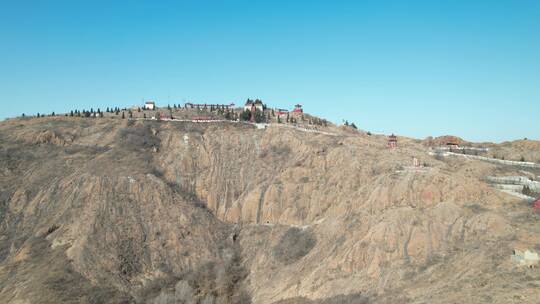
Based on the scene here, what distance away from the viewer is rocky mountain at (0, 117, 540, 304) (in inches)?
1870

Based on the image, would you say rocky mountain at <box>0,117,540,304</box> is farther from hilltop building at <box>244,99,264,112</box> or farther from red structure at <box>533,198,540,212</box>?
hilltop building at <box>244,99,264,112</box>

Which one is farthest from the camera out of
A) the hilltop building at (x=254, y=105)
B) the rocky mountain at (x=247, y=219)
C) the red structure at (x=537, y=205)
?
the hilltop building at (x=254, y=105)

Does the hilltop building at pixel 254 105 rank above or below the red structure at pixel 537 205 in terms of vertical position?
above

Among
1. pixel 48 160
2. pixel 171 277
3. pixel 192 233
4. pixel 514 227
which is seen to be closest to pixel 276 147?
pixel 192 233

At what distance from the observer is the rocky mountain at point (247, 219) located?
47.5 m

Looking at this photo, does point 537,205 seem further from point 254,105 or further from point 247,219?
point 254,105

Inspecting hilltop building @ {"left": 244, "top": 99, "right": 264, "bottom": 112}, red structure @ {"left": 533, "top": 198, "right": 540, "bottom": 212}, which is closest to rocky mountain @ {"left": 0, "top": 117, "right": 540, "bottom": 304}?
red structure @ {"left": 533, "top": 198, "right": 540, "bottom": 212}

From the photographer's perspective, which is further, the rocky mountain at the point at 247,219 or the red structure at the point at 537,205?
the red structure at the point at 537,205

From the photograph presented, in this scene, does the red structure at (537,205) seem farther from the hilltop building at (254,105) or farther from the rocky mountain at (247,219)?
the hilltop building at (254,105)

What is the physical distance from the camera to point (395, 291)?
4416 cm

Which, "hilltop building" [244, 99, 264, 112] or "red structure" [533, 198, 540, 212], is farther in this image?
"hilltop building" [244, 99, 264, 112]

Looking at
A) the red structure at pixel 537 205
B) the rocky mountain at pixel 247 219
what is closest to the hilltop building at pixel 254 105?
the rocky mountain at pixel 247 219

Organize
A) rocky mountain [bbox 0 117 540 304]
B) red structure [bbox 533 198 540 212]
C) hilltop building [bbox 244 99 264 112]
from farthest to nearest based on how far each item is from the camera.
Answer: hilltop building [bbox 244 99 264 112], red structure [bbox 533 198 540 212], rocky mountain [bbox 0 117 540 304]

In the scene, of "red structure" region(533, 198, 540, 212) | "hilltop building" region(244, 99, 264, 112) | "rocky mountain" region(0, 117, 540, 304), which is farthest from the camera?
"hilltop building" region(244, 99, 264, 112)
